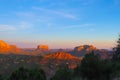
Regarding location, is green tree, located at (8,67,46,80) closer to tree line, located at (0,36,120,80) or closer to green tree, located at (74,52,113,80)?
tree line, located at (0,36,120,80)

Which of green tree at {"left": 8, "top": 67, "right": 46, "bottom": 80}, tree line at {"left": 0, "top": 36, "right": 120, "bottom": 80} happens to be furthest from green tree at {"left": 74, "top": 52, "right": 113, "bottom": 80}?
green tree at {"left": 8, "top": 67, "right": 46, "bottom": 80}

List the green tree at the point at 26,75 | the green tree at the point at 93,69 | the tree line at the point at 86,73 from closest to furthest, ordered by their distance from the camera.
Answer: the green tree at the point at 26,75, the tree line at the point at 86,73, the green tree at the point at 93,69

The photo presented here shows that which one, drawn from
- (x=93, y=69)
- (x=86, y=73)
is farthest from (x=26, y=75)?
(x=93, y=69)

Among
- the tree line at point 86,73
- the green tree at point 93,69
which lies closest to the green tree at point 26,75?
the tree line at point 86,73

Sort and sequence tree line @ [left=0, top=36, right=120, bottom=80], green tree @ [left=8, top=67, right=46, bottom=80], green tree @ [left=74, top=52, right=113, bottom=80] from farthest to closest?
green tree @ [left=74, top=52, right=113, bottom=80] → tree line @ [left=0, top=36, right=120, bottom=80] → green tree @ [left=8, top=67, right=46, bottom=80]

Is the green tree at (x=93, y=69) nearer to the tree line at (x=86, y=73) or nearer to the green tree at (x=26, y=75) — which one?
the tree line at (x=86, y=73)

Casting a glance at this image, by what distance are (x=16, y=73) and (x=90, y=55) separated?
8.68 metres

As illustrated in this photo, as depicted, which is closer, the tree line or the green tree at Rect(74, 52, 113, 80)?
the tree line

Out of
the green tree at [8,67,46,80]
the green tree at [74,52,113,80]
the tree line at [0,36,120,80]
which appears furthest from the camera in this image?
the green tree at [74,52,113,80]

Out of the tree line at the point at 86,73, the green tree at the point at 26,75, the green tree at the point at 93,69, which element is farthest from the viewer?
the green tree at the point at 93,69

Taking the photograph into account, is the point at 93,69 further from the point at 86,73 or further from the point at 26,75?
the point at 26,75

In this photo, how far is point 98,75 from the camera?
86.4 ft

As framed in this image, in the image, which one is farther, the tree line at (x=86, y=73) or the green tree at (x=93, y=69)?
the green tree at (x=93, y=69)


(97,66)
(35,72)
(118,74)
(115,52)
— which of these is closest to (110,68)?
(97,66)
